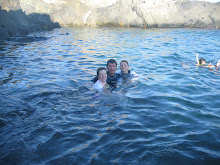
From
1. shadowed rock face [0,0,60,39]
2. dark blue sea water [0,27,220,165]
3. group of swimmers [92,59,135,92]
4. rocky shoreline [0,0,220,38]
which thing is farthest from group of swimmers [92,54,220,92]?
rocky shoreline [0,0,220,38]

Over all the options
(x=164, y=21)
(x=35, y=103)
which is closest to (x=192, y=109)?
(x=35, y=103)

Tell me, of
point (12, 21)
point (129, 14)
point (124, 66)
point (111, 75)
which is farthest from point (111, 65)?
point (129, 14)

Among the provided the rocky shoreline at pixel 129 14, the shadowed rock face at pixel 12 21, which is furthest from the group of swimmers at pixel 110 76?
the rocky shoreline at pixel 129 14

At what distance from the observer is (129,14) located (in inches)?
1201

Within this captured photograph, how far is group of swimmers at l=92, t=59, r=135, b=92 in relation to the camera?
564cm

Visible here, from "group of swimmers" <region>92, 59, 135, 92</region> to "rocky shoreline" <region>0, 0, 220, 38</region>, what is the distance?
69.5 ft

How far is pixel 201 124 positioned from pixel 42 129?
9.99ft

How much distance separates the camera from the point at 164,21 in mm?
29391

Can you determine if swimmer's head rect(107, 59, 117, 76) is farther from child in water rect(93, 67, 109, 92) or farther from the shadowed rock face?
the shadowed rock face

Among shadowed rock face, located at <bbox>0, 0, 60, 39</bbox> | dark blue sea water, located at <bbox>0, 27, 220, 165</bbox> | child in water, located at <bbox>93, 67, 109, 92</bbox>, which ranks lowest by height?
dark blue sea water, located at <bbox>0, 27, 220, 165</bbox>

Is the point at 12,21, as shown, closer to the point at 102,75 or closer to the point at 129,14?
the point at 102,75

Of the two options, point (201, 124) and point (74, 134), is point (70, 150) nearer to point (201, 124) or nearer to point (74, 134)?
point (74, 134)

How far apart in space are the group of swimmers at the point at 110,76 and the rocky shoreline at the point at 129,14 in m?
21.2

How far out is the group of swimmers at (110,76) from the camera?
18.5 feet
